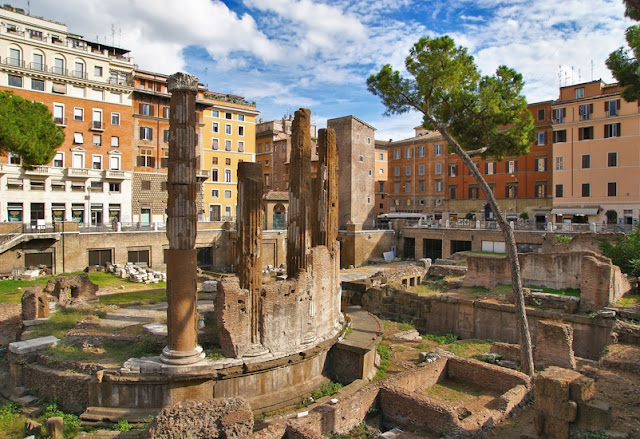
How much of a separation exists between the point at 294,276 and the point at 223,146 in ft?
107

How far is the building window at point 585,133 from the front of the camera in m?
33.3

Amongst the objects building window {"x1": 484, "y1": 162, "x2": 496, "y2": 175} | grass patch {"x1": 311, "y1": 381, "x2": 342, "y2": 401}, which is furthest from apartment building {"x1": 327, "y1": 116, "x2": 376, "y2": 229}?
grass patch {"x1": 311, "y1": 381, "x2": 342, "y2": 401}

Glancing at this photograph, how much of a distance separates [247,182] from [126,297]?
12.2 metres

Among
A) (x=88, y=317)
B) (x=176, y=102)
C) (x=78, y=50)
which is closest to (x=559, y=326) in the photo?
(x=176, y=102)

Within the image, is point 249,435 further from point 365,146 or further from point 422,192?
point 422,192

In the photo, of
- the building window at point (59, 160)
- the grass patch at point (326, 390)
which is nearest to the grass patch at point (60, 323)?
the grass patch at point (326, 390)

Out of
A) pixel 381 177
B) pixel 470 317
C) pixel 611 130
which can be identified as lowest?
pixel 470 317

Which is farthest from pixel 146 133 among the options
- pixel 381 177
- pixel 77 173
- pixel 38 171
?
pixel 381 177

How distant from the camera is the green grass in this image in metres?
19.0

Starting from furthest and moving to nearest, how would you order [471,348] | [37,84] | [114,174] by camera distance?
[114,174] → [37,84] → [471,348]

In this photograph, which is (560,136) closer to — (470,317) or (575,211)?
(575,211)

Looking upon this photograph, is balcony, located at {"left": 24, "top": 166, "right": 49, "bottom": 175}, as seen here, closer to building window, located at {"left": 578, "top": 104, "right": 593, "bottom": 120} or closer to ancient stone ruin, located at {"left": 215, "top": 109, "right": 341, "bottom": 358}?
ancient stone ruin, located at {"left": 215, "top": 109, "right": 341, "bottom": 358}

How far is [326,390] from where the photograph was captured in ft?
42.7

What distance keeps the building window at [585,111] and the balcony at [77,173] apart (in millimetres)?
37577
